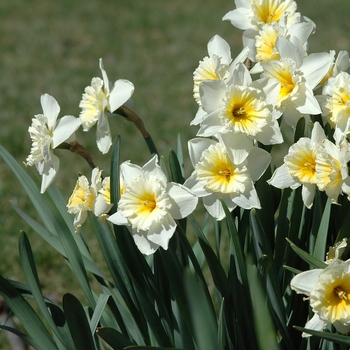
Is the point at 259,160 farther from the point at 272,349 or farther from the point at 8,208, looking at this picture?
the point at 8,208

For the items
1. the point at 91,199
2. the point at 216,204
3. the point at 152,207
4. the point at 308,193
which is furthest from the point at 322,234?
the point at 91,199

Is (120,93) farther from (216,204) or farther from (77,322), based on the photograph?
(77,322)

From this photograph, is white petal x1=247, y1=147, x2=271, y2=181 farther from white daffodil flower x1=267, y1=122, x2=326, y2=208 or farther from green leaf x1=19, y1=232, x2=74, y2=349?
green leaf x1=19, y1=232, x2=74, y2=349

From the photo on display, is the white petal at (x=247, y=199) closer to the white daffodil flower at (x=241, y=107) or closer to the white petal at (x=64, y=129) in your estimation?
the white daffodil flower at (x=241, y=107)

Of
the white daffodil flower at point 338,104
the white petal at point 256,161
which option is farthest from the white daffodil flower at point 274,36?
Answer: the white petal at point 256,161

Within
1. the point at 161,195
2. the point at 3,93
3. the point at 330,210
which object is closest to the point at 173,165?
the point at 161,195
